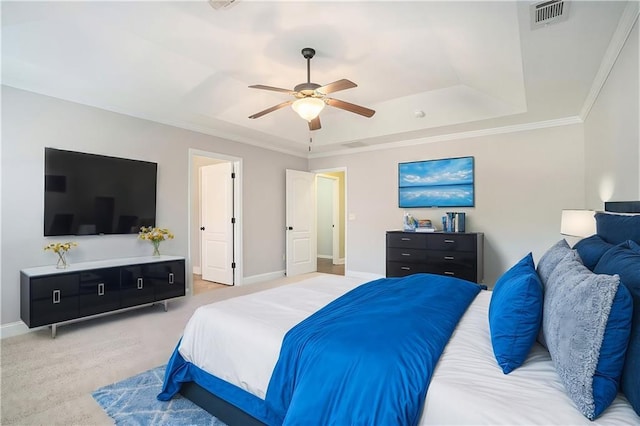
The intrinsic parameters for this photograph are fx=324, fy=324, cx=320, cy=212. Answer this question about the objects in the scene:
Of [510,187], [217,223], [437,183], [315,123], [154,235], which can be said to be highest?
[315,123]

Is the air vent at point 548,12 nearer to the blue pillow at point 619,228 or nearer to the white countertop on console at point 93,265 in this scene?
the blue pillow at point 619,228

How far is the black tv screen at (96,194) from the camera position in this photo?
3.46 m

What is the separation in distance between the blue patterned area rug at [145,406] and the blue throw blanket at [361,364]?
2.40 ft

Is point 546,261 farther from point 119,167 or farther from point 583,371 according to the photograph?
point 119,167

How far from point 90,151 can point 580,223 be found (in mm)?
5109

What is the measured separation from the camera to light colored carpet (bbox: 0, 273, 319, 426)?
6.63 feet

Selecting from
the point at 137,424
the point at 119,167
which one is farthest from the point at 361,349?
the point at 119,167

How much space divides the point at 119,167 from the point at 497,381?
14.2 feet

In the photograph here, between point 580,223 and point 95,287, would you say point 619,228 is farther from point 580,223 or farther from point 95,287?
point 95,287

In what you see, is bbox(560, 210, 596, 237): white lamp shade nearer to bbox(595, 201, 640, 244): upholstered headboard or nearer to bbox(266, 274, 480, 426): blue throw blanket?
bbox(595, 201, 640, 244): upholstered headboard

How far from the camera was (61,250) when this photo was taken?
11.3ft

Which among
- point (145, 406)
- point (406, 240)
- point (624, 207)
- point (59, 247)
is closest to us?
point (145, 406)

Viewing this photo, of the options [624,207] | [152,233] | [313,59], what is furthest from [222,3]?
[624,207]

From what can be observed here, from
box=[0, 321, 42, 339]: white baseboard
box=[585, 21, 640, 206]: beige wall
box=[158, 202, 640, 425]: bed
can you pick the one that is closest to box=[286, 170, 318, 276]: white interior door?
box=[0, 321, 42, 339]: white baseboard
